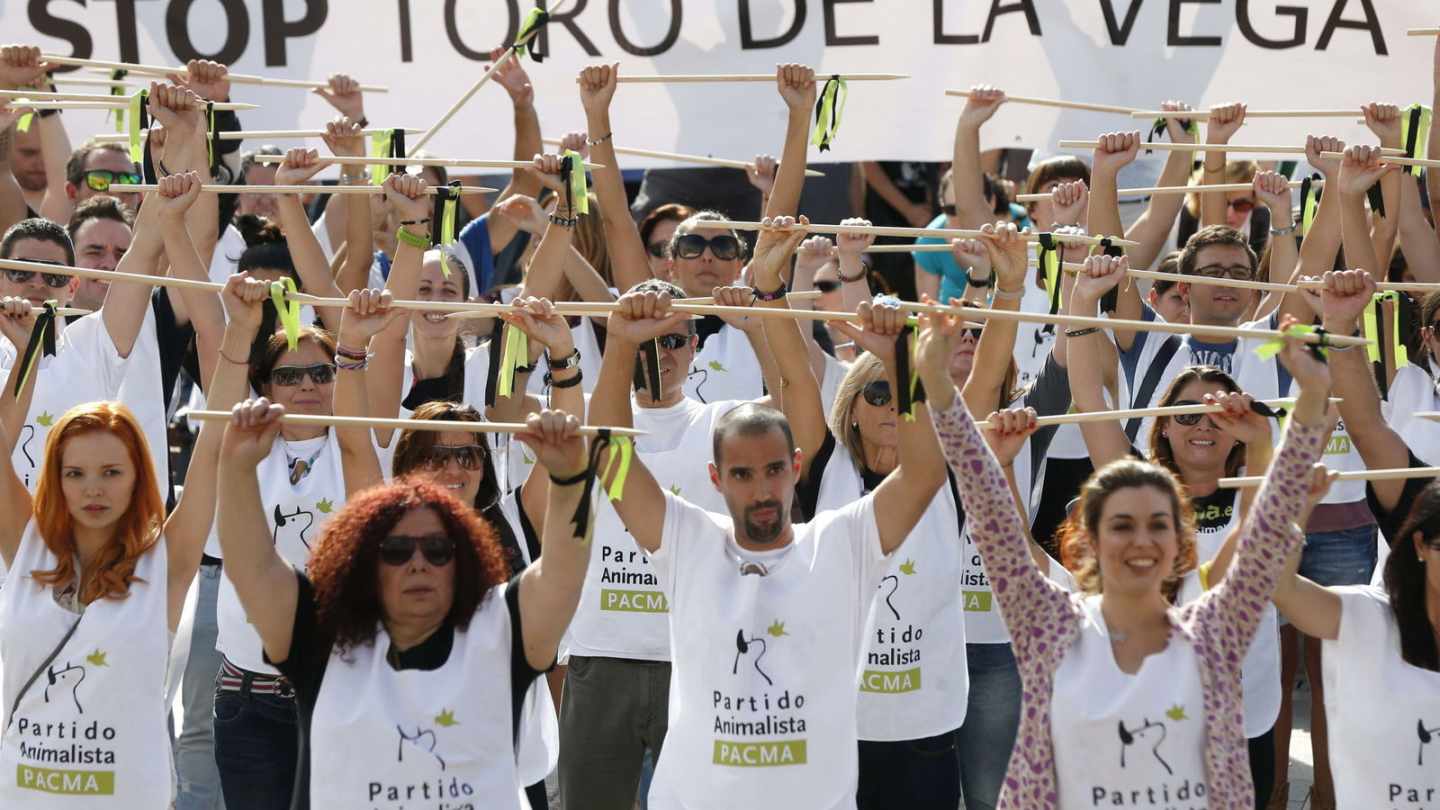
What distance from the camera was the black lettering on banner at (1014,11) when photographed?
8141 mm

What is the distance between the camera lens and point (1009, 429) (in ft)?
17.1

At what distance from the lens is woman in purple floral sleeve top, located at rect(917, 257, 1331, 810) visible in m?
4.35

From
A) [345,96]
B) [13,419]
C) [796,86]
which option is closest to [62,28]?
[345,96]

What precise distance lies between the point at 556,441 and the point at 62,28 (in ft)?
15.7

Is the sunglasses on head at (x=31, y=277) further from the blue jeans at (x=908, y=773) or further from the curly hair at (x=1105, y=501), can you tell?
the curly hair at (x=1105, y=501)

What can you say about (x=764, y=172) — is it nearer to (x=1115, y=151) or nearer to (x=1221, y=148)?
(x=1115, y=151)

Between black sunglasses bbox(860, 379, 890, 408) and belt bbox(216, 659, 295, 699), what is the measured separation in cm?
183

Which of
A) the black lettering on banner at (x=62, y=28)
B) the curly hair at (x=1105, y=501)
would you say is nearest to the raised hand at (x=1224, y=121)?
the curly hair at (x=1105, y=501)

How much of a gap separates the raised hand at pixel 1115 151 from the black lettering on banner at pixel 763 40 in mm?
1863

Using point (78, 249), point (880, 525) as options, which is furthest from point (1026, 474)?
point (78, 249)

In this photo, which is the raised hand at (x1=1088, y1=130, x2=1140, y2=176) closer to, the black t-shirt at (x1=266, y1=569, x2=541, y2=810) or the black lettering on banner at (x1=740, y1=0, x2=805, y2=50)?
the black lettering on banner at (x1=740, y1=0, x2=805, y2=50)

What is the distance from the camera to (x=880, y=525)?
5.00m

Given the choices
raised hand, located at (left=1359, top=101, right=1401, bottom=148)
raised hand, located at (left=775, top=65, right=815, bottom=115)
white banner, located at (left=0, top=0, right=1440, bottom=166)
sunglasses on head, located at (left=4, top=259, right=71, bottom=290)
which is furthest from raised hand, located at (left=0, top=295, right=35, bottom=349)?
raised hand, located at (left=1359, top=101, right=1401, bottom=148)

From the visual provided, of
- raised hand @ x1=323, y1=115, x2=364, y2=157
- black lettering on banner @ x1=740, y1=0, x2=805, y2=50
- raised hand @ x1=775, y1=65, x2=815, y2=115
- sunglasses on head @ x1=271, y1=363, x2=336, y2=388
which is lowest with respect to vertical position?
sunglasses on head @ x1=271, y1=363, x2=336, y2=388
